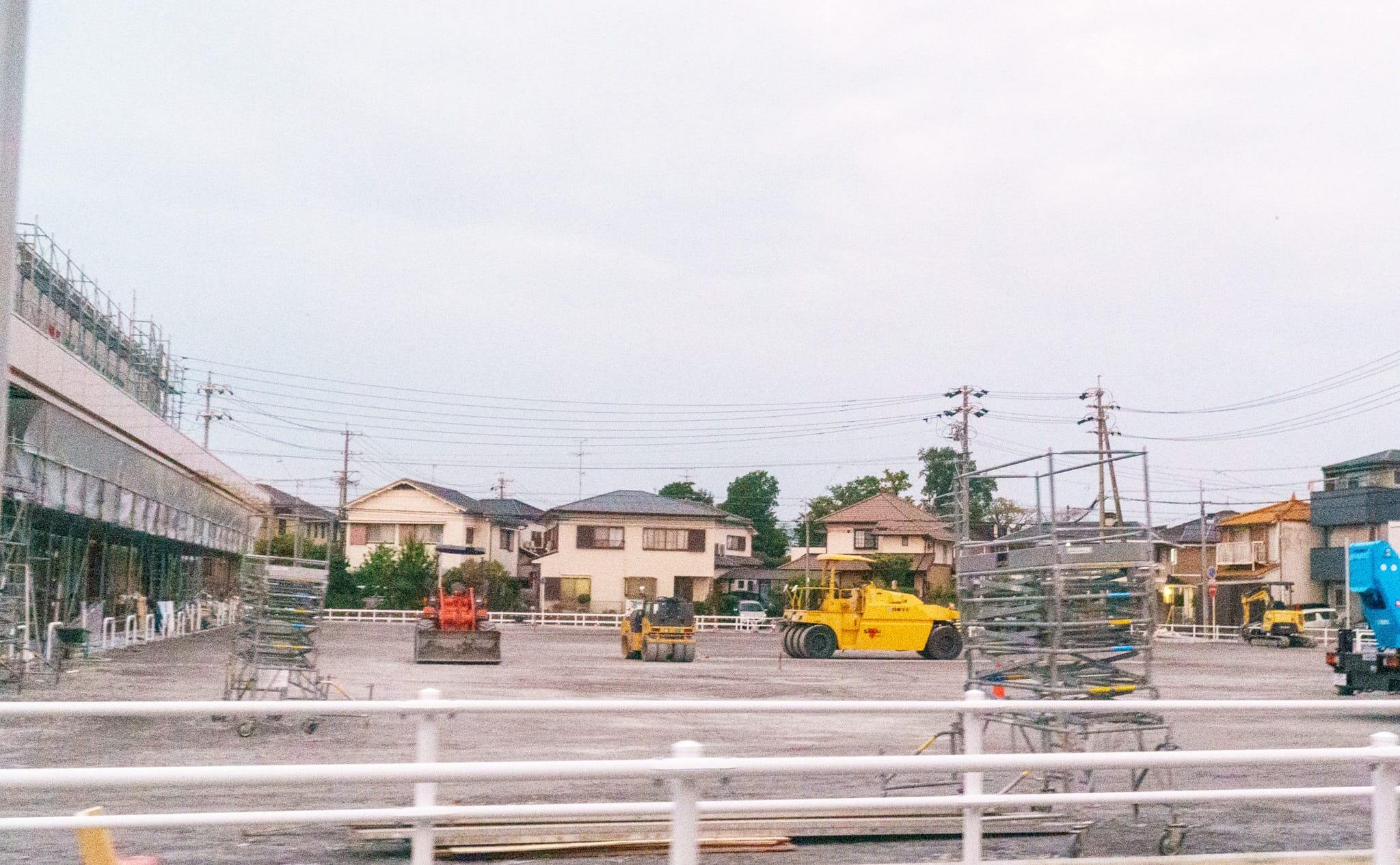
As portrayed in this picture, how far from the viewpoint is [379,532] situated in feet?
245

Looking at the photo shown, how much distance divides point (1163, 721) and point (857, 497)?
8663 cm

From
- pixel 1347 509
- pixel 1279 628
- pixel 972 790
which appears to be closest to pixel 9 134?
pixel 972 790

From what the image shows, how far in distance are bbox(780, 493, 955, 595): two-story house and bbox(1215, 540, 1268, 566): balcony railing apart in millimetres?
13147

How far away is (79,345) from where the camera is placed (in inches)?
1389

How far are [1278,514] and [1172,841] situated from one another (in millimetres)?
60024

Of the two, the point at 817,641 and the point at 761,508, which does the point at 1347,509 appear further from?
the point at 761,508

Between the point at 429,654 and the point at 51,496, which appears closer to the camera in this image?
the point at 51,496

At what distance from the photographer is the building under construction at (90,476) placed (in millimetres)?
22922

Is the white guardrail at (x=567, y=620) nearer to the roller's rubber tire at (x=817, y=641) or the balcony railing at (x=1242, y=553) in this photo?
the balcony railing at (x=1242, y=553)

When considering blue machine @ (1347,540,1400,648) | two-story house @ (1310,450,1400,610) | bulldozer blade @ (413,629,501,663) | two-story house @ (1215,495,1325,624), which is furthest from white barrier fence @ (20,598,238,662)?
two-story house @ (1310,450,1400,610)

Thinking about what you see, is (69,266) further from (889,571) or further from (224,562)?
(889,571)

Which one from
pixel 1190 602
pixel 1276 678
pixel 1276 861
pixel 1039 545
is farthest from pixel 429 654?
pixel 1190 602

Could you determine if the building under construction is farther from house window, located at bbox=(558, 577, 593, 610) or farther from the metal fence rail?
house window, located at bbox=(558, 577, 593, 610)

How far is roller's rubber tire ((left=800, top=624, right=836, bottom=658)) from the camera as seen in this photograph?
35594 millimetres
